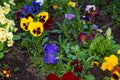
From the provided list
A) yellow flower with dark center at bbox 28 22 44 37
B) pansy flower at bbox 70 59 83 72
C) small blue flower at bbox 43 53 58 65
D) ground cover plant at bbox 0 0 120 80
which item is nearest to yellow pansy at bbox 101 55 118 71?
ground cover plant at bbox 0 0 120 80

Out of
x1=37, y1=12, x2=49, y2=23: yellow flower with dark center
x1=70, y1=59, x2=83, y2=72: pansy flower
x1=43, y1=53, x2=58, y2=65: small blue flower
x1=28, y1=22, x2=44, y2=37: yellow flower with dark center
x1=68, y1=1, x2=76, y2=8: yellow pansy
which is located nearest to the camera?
x1=70, y1=59, x2=83, y2=72: pansy flower

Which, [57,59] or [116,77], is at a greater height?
[116,77]

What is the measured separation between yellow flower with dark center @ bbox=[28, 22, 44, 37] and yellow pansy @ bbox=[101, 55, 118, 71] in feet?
2.85

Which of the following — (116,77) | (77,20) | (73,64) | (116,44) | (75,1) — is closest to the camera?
(116,77)

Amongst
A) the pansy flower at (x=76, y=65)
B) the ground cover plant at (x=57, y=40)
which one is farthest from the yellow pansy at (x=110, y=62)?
the pansy flower at (x=76, y=65)

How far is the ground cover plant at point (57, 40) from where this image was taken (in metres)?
4.43

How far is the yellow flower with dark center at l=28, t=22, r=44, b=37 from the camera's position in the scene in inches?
186

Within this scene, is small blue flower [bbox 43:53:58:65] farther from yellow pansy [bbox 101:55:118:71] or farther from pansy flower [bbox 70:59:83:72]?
yellow pansy [bbox 101:55:118:71]

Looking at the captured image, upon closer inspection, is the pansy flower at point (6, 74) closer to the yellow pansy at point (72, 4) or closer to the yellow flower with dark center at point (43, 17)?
the yellow flower with dark center at point (43, 17)

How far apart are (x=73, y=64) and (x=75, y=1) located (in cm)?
199

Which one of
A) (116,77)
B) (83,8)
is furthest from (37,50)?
(116,77)

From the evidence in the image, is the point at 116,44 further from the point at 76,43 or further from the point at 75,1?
the point at 75,1

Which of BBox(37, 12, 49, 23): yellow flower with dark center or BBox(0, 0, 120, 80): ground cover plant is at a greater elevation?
BBox(37, 12, 49, 23): yellow flower with dark center

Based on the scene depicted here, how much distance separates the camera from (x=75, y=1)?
6043mm
